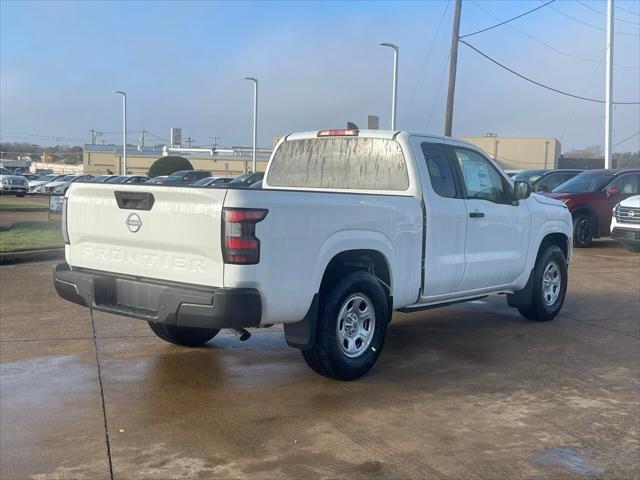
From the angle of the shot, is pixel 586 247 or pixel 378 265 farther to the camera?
pixel 586 247

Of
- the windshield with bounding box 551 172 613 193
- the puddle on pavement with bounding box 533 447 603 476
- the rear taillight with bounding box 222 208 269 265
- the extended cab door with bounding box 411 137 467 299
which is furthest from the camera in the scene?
the windshield with bounding box 551 172 613 193

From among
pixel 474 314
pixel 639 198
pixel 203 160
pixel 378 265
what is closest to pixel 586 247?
pixel 639 198

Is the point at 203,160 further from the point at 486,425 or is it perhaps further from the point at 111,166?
the point at 486,425

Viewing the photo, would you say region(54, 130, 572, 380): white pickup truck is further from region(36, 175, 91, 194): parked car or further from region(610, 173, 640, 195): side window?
region(36, 175, 91, 194): parked car

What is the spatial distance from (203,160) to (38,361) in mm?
67554

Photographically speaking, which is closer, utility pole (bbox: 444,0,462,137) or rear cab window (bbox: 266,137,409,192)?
rear cab window (bbox: 266,137,409,192)

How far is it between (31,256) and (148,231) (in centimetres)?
825

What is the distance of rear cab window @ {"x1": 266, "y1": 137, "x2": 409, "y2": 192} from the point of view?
259 inches

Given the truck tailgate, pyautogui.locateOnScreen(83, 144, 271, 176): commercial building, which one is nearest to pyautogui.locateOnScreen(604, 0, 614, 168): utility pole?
the truck tailgate

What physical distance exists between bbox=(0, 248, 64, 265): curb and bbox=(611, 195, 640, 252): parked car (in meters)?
11.2

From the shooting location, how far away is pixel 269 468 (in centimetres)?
423

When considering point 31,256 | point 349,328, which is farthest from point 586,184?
point 349,328

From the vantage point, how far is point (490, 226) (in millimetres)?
7242

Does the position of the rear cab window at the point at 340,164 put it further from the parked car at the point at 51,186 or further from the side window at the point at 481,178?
the parked car at the point at 51,186
